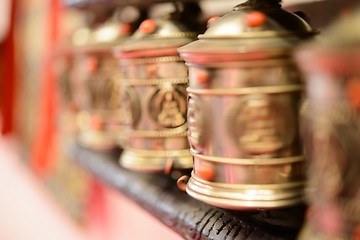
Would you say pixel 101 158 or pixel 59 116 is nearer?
pixel 101 158

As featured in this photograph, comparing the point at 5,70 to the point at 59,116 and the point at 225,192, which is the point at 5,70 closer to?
the point at 59,116

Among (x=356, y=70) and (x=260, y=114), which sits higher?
(x=356, y=70)

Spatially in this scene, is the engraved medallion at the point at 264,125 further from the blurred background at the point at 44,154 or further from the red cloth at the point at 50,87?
the red cloth at the point at 50,87

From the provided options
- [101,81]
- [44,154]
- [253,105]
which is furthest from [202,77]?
[44,154]

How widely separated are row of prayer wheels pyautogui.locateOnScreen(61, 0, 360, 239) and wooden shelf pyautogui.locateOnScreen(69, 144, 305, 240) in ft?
0.24

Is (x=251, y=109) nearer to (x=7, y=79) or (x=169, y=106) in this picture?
(x=169, y=106)

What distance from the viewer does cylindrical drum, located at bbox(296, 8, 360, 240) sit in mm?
535

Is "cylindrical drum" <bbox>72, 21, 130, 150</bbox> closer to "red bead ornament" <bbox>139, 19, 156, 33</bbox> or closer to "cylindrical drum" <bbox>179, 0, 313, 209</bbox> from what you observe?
"red bead ornament" <bbox>139, 19, 156, 33</bbox>

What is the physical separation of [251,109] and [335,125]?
0.53 feet

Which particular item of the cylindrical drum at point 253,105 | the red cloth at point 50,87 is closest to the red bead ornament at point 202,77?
the cylindrical drum at point 253,105

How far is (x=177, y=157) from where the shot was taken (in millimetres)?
978

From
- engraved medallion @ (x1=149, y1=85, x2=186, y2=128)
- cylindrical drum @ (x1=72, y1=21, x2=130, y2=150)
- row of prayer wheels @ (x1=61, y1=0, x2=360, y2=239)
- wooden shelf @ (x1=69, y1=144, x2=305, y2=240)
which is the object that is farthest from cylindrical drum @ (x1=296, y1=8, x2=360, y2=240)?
cylindrical drum @ (x1=72, y1=21, x2=130, y2=150)

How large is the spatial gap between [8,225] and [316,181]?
245 cm

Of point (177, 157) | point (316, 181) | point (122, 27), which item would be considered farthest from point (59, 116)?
point (316, 181)
